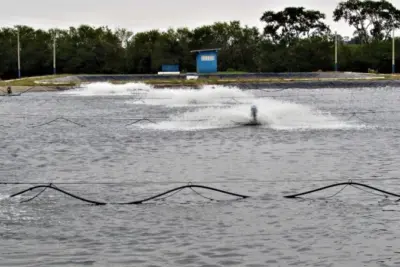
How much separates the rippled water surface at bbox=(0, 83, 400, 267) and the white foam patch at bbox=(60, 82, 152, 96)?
41.9m

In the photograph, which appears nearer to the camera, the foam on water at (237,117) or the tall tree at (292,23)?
the foam on water at (237,117)

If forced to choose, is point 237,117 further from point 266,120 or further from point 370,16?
point 370,16

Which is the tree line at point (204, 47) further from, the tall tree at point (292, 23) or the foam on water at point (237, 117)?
the foam on water at point (237, 117)

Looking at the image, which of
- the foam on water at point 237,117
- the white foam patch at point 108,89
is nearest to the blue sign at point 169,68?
the white foam patch at point 108,89

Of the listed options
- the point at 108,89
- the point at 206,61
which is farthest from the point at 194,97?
the point at 206,61

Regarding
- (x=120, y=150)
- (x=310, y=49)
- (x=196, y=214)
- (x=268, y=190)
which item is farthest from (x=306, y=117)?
(x=310, y=49)

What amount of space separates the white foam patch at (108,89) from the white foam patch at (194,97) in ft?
10.9

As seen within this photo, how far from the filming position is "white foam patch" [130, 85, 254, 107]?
2490 inches

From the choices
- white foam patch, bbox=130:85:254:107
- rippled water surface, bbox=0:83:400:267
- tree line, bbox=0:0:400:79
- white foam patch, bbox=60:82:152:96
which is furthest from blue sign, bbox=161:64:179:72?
rippled water surface, bbox=0:83:400:267

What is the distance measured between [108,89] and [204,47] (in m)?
36.1

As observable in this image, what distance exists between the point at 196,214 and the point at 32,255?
159 inches

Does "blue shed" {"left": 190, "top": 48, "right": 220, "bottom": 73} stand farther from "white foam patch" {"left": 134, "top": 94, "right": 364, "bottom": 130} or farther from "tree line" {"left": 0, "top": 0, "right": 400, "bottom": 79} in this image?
"white foam patch" {"left": 134, "top": 94, "right": 364, "bottom": 130}

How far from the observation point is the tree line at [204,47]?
116938mm

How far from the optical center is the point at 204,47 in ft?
409
